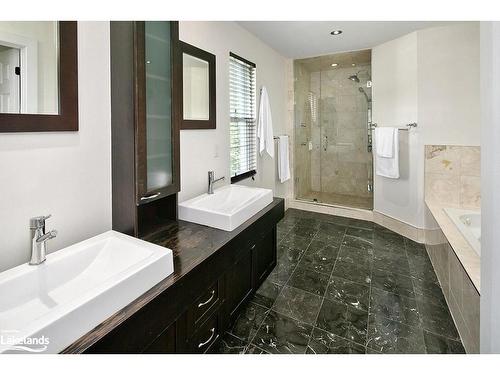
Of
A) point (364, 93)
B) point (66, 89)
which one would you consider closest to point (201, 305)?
point (66, 89)

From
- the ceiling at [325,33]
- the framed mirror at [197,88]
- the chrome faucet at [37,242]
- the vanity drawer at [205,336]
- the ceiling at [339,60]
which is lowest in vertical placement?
the vanity drawer at [205,336]

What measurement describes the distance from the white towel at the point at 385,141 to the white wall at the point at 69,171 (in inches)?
121

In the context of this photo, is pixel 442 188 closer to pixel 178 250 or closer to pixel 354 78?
pixel 354 78

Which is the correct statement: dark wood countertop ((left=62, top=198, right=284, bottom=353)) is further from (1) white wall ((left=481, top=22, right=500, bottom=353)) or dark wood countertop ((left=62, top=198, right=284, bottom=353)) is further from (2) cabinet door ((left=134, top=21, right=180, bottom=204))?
(1) white wall ((left=481, top=22, right=500, bottom=353))

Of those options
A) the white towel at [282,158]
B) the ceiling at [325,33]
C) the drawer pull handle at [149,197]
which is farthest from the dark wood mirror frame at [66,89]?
the white towel at [282,158]

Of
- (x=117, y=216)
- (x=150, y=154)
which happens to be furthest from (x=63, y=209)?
(x=150, y=154)

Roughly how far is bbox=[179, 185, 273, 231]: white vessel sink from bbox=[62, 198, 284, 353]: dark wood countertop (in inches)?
1.5

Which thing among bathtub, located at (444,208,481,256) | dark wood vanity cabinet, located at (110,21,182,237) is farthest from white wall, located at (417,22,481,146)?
dark wood vanity cabinet, located at (110,21,182,237)

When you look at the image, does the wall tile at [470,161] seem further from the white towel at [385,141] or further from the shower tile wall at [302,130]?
the shower tile wall at [302,130]

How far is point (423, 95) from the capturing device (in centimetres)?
307

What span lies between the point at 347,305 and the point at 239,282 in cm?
85

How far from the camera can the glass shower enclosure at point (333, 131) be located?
13.8ft
